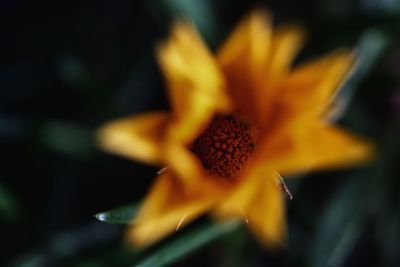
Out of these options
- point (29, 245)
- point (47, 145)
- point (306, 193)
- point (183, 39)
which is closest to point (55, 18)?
point (47, 145)

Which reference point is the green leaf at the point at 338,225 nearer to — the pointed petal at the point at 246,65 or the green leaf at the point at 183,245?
the green leaf at the point at 183,245

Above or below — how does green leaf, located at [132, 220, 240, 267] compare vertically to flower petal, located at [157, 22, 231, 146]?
below

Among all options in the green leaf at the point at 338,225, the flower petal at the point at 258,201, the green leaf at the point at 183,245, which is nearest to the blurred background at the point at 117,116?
the green leaf at the point at 338,225

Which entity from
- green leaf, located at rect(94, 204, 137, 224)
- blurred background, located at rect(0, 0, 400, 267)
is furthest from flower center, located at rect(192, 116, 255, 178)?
blurred background, located at rect(0, 0, 400, 267)

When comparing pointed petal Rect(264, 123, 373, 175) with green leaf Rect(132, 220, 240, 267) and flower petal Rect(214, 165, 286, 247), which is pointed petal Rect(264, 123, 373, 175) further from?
green leaf Rect(132, 220, 240, 267)

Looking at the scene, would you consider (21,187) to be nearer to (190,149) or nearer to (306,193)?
(306,193)

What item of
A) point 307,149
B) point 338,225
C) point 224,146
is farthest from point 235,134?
point 338,225
